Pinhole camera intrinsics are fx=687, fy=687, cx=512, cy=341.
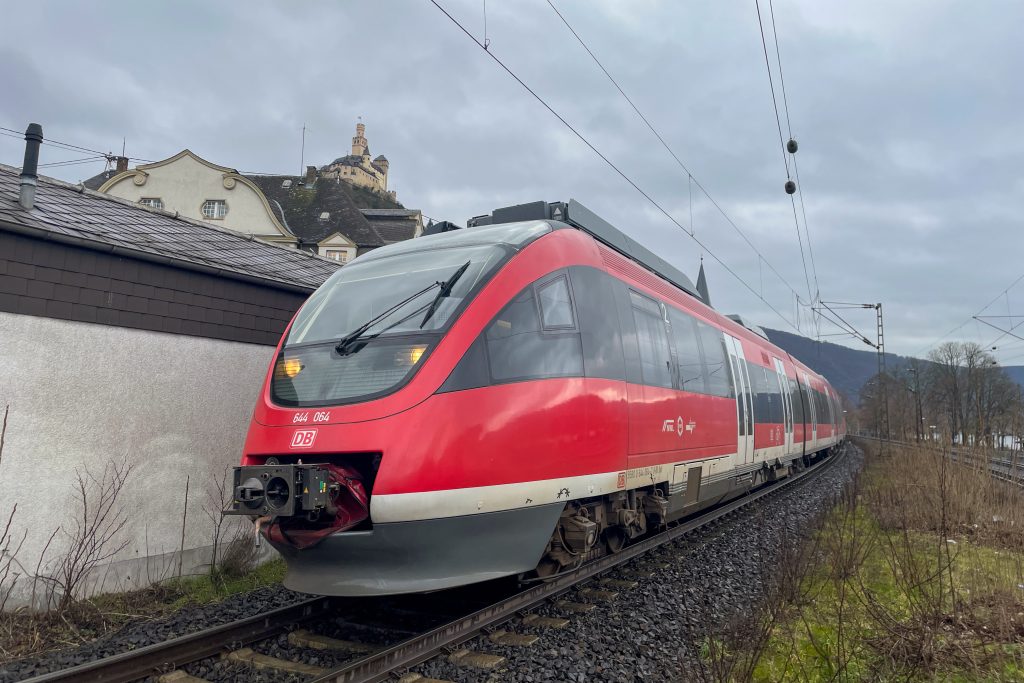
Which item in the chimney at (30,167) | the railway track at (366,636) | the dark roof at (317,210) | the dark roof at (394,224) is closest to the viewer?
the railway track at (366,636)

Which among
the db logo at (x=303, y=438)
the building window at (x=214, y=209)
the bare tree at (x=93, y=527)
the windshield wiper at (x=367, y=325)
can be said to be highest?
the building window at (x=214, y=209)

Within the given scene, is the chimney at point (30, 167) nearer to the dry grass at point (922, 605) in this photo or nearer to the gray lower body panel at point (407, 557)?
the gray lower body panel at point (407, 557)

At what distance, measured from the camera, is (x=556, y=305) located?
18.7ft

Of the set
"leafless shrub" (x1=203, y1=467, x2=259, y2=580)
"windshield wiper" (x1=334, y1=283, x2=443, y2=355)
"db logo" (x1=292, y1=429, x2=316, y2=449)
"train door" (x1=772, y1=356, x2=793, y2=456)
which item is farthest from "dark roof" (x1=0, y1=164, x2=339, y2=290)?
"train door" (x1=772, y1=356, x2=793, y2=456)

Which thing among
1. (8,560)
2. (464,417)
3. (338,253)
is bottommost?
(8,560)

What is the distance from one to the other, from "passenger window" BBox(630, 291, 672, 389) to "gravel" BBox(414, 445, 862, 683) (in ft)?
6.57

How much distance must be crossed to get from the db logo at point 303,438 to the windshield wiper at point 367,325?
71 centimetres

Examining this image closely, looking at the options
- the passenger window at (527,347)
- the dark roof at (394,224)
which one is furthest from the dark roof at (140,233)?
the dark roof at (394,224)

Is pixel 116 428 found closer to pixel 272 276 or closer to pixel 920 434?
pixel 272 276

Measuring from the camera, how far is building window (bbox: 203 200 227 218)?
36.9 metres

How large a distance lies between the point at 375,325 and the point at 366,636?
2.34 meters

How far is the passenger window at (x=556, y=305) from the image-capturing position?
5.57 metres

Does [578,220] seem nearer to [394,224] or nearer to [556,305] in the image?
[556,305]

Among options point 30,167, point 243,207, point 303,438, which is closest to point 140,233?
point 30,167
